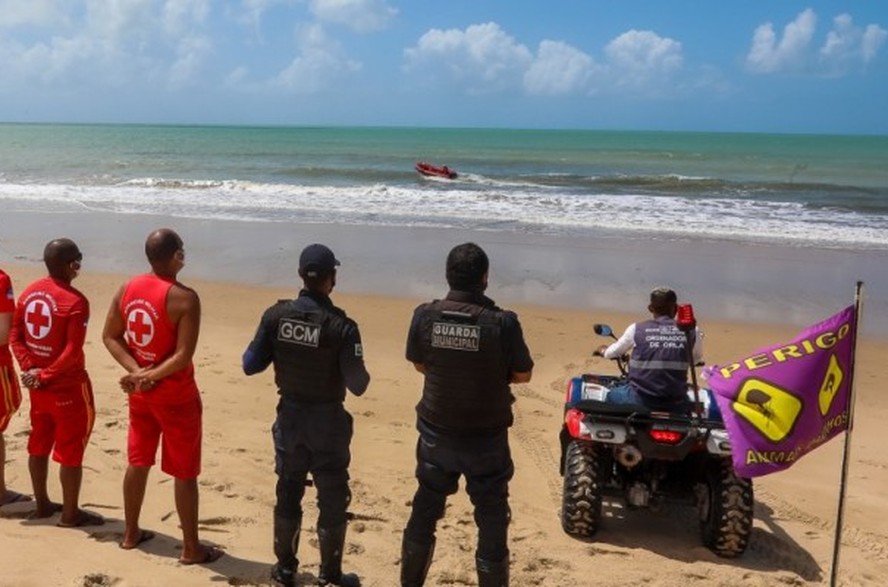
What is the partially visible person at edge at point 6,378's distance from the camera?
4.46m

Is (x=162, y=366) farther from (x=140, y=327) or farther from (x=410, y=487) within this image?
(x=410, y=487)

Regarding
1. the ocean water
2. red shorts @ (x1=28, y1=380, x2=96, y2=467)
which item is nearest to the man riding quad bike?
red shorts @ (x1=28, y1=380, x2=96, y2=467)

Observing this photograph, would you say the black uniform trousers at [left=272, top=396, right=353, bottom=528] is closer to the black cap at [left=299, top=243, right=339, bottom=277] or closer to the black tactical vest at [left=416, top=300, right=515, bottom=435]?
the black tactical vest at [left=416, top=300, right=515, bottom=435]

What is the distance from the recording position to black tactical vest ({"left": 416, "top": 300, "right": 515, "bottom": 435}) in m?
3.64

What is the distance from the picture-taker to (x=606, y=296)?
1146 cm

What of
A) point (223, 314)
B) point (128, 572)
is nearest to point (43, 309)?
point (128, 572)

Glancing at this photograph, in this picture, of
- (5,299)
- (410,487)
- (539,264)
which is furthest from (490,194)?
(5,299)

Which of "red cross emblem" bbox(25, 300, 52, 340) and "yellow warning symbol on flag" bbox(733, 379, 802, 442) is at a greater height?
"red cross emblem" bbox(25, 300, 52, 340)

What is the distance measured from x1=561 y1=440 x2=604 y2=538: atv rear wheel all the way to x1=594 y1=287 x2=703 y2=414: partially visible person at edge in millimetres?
402

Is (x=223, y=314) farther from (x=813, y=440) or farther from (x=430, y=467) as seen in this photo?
(x=813, y=440)

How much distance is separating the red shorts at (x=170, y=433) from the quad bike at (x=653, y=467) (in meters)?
2.10

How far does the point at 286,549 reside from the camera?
4.02 metres

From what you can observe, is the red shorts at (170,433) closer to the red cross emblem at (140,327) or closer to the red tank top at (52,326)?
the red cross emblem at (140,327)

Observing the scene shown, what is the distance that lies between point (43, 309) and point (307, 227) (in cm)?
1376
